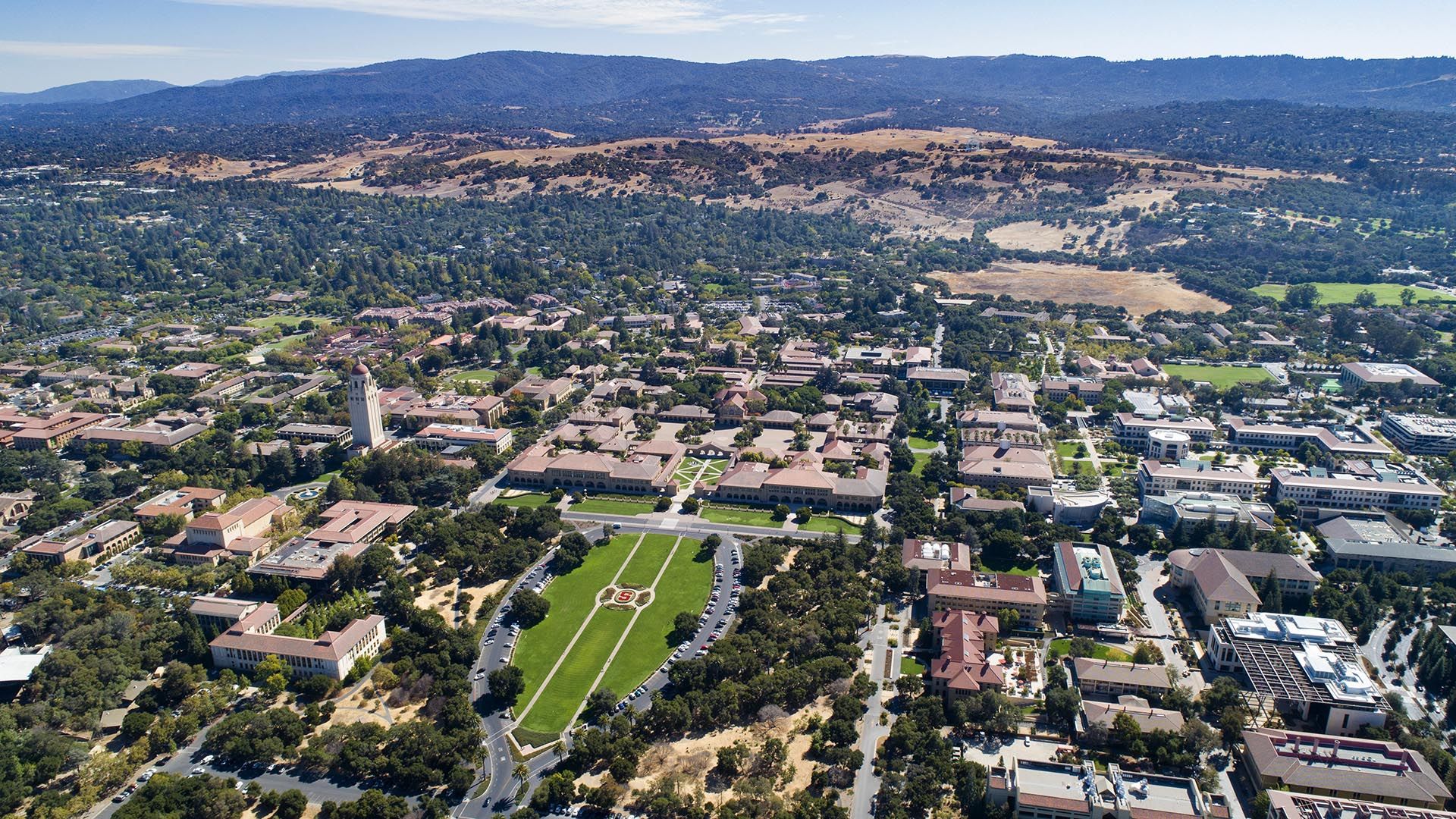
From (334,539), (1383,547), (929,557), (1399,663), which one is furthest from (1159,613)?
(334,539)

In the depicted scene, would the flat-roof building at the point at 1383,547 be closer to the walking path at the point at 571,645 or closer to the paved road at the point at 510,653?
the paved road at the point at 510,653

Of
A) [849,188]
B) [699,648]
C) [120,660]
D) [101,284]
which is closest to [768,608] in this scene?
[699,648]

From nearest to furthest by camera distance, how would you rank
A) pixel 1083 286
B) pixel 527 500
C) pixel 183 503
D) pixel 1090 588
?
pixel 1090 588
pixel 183 503
pixel 527 500
pixel 1083 286

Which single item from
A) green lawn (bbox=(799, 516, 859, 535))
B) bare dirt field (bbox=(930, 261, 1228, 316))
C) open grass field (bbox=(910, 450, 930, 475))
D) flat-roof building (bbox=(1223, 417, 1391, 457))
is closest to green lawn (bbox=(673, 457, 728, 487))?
green lawn (bbox=(799, 516, 859, 535))

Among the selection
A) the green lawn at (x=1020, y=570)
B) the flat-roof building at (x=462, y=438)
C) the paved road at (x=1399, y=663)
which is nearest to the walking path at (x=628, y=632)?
the green lawn at (x=1020, y=570)

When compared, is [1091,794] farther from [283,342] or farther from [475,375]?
[283,342]

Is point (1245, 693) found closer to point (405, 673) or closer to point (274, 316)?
point (405, 673)

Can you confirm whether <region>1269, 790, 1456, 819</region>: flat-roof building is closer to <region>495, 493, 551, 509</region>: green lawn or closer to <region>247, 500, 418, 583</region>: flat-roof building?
<region>495, 493, 551, 509</region>: green lawn
